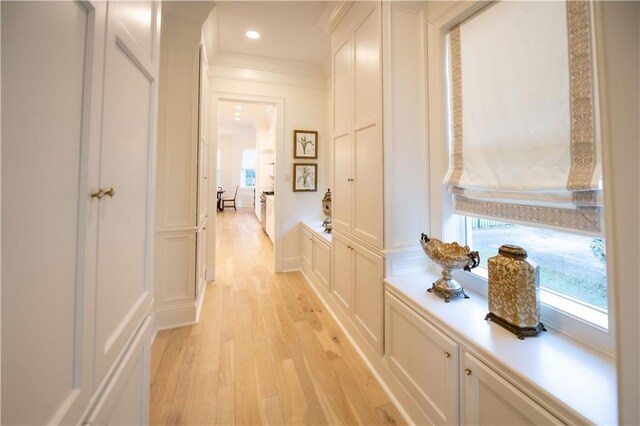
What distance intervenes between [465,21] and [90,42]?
1.85 m

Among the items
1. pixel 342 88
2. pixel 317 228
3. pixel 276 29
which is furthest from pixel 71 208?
pixel 276 29

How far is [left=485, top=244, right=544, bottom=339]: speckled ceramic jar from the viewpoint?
1124mm

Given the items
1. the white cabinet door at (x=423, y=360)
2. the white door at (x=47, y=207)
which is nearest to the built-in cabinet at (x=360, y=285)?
the white cabinet door at (x=423, y=360)

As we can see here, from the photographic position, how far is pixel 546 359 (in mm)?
976

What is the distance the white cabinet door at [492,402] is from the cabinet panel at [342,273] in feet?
3.75

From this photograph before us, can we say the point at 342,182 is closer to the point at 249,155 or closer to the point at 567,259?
the point at 567,259

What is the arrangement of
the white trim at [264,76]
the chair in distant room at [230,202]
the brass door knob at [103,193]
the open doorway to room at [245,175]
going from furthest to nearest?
the chair in distant room at [230,202] → the open doorway to room at [245,175] → the white trim at [264,76] → the brass door knob at [103,193]

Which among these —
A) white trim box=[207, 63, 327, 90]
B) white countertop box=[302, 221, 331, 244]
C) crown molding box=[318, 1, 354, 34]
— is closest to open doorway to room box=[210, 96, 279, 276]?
white trim box=[207, 63, 327, 90]

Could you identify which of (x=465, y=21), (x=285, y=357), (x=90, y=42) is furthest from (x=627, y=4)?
(x=285, y=357)

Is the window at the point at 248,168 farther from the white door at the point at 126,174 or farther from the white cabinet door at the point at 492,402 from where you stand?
the white cabinet door at the point at 492,402

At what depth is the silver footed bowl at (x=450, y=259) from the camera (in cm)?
141

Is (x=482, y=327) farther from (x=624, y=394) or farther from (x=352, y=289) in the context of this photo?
(x=352, y=289)

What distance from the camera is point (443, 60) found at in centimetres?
172

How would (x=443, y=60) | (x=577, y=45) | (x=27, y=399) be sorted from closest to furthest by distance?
(x=27, y=399)
(x=577, y=45)
(x=443, y=60)
